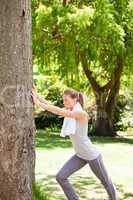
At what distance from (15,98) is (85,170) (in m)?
8.00

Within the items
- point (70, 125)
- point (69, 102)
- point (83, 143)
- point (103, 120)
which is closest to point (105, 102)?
point (103, 120)

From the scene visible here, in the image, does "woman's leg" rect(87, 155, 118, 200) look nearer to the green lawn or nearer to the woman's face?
the woman's face

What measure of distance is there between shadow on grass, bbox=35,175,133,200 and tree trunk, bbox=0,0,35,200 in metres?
3.14

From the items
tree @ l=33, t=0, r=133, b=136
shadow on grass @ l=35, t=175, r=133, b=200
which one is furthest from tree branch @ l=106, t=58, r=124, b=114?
shadow on grass @ l=35, t=175, r=133, b=200

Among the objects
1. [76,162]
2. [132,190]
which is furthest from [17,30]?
[132,190]

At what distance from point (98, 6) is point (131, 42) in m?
3.13

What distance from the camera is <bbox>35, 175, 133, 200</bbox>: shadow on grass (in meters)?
10.7

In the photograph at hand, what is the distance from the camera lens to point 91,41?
24.1 meters

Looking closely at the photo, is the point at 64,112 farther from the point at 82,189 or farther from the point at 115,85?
the point at 115,85

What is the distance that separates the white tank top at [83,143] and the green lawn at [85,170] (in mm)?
1986

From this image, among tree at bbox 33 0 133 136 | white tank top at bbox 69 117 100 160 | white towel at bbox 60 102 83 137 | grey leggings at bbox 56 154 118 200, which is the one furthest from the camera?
tree at bbox 33 0 133 136

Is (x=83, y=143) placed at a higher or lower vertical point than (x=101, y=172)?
higher

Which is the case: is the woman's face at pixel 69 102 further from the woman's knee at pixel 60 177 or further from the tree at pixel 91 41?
the tree at pixel 91 41

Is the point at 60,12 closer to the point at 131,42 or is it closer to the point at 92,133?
the point at 131,42
